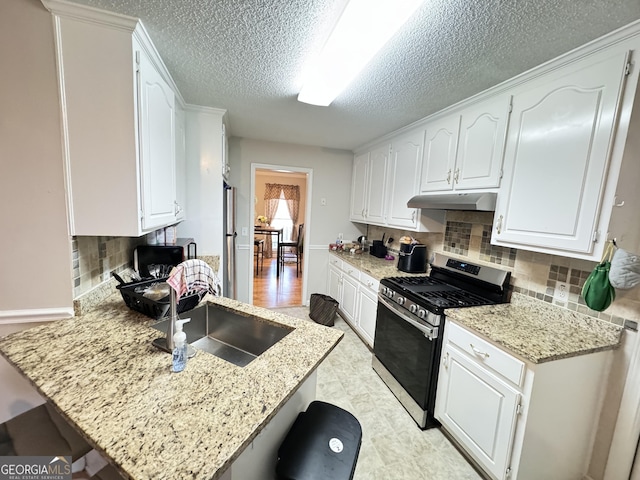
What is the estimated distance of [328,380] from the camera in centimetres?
221

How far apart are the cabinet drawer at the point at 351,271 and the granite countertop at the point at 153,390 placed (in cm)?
170

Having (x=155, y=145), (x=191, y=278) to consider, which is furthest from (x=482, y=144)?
(x=155, y=145)

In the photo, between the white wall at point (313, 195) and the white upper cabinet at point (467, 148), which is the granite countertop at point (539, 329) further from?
the white wall at point (313, 195)

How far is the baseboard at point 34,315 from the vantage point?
1.19 meters

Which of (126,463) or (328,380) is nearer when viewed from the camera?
(126,463)

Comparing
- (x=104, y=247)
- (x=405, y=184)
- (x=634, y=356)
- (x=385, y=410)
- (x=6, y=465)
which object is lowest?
(x=385, y=410)

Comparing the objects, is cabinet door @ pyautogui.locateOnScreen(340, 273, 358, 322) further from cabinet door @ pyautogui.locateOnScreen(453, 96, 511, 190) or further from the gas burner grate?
cabinet door @ pyautogui.locateOnScreen(453, 96, 511, 190)

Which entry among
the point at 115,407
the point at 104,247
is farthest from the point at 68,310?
the point at 115,407

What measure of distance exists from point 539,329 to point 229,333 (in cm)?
175

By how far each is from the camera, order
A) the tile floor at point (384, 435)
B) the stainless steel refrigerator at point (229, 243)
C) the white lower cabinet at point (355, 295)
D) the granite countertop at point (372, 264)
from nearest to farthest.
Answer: the tile floor at point (384, 435) → the granite countertop at point (372, 264) → the white lower cabinet at point (355, 295) → the stainless steel refrigerator at point (229, 243)

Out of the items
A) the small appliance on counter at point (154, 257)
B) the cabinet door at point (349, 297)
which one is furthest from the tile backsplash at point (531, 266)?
the small appliance on counter at point (154, 257)

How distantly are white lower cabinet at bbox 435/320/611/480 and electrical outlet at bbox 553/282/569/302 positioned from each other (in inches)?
13.0

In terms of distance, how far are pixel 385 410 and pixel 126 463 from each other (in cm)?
180

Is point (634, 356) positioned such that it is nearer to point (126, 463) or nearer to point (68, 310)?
point (126, 463)
